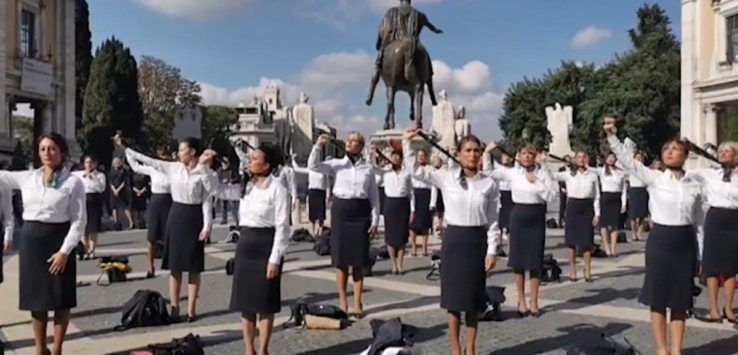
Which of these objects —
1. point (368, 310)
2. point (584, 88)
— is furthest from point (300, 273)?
point (584, 88)

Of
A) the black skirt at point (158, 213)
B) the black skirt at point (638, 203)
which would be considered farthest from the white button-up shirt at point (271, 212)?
the black skirt at point (638, 203)

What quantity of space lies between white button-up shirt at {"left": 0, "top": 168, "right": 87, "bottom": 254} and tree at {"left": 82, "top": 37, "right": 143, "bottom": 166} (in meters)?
48.7

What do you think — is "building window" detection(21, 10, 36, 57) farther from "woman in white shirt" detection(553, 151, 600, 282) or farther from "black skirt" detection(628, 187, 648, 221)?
"woman in white shirt" detection(553, 151, 600, 282)

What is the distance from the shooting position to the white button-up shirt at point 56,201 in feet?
21.1

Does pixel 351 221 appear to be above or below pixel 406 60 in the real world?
below

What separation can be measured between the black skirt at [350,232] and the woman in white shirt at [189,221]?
1.46 m

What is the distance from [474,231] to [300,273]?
6.44 m

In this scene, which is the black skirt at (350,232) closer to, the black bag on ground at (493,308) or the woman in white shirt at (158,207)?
the black bag on ground at (493,308)

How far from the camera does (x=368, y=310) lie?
30.9 feet

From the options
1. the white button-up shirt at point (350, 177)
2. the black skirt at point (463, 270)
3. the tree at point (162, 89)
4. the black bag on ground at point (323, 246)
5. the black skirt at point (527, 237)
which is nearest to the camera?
the black skirt at point (463, 270)

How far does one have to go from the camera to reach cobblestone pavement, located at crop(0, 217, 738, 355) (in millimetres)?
7582

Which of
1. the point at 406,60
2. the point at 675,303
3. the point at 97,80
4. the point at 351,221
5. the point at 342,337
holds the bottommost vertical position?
the point at 342,337

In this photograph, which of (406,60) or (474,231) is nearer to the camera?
(474,231)

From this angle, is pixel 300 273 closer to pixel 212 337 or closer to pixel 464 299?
pixel 212 337
